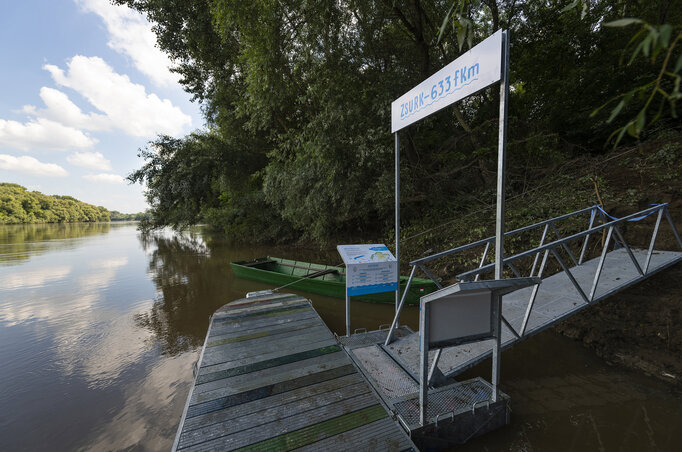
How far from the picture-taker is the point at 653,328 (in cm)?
439

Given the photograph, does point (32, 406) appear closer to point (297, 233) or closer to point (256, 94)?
point (256, 94)

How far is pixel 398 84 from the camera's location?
862 centimetres

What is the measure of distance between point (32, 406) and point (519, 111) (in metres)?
15.9

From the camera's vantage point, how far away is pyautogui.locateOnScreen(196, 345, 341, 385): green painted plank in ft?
11.3

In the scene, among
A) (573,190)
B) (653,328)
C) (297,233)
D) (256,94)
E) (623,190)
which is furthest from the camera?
(297,233)

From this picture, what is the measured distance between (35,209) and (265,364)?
3882 inches

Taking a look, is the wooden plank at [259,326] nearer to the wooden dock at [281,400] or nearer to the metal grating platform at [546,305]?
the wooden dock at [281,400]

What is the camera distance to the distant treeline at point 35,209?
62.8 metres

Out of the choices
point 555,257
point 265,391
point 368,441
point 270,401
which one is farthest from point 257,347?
point 555,257

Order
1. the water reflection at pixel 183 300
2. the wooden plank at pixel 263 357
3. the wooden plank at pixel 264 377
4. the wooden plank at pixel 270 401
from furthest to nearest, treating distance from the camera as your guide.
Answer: the water reflection at pixel 183 300 → the wooden plank at pixel 263 357 → the wooden plank at pixel 264 377 → the wooden plank at pixel 270 401

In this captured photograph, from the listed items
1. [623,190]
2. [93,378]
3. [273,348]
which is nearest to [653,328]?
[623,190]

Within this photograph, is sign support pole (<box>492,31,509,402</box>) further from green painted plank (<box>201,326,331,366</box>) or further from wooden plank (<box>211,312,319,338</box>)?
wooden plank (<box>211,312,319,338</box>)

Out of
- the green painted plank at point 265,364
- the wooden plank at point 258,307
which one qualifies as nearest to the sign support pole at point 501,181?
the green painted plank at point 265,364

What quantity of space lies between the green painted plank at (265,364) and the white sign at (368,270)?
0.88 metres
